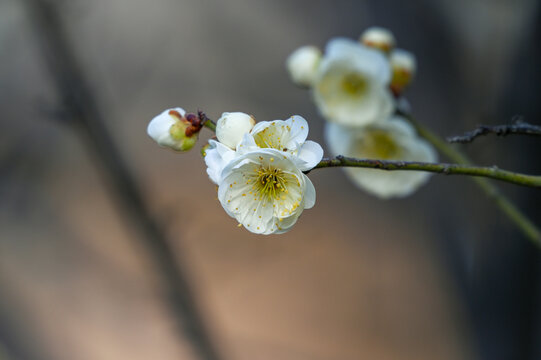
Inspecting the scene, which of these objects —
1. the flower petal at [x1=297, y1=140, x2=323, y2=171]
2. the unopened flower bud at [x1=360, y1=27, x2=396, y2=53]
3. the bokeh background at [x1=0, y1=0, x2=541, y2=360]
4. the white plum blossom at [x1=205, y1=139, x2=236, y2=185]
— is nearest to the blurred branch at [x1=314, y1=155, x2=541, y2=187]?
the flower petal at [x1=297, y1=140, x2=323, y2=171]

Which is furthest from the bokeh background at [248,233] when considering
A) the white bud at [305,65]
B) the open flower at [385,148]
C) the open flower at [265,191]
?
the open flower at [265,191]

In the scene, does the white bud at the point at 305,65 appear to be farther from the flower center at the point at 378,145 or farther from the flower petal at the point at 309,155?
the flower petal at the point at 309,155

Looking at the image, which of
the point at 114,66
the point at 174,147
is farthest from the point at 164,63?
the point at 174,147

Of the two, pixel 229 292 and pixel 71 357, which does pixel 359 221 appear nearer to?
pixel 229 292

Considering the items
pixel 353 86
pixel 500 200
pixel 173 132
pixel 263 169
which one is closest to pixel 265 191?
pixel 263 169

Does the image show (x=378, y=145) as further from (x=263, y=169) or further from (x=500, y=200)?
(x=263, y=169)

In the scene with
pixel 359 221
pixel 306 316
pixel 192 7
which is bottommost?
pixel 306 316
